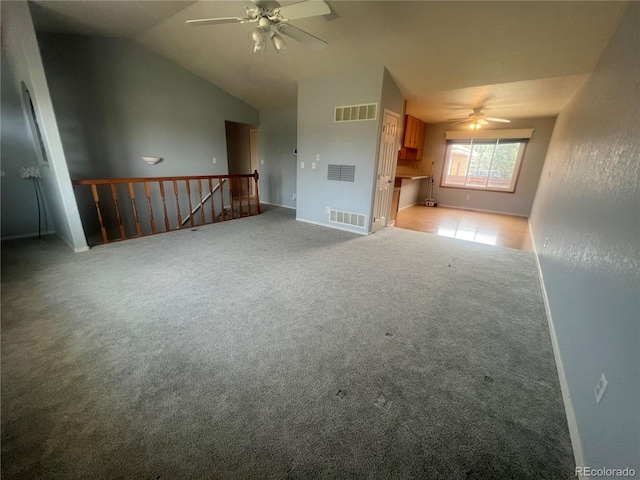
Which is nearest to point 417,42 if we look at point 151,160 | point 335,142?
point 335,142

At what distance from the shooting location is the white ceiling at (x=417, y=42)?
2.55 m

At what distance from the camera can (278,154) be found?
266 inches

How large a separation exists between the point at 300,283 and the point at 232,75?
482 cm

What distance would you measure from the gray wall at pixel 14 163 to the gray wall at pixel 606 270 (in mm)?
6439

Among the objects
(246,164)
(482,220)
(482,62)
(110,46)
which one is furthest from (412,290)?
(246,164)

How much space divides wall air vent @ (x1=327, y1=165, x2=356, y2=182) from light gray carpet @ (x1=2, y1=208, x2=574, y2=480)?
7.02 ft

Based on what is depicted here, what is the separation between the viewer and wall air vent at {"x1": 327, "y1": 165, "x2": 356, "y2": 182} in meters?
4.41

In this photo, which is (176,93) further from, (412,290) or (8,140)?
(412,290)

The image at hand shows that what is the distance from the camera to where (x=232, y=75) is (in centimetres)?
506

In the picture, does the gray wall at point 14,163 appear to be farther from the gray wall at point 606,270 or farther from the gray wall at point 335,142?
the gray wall at point 606,270

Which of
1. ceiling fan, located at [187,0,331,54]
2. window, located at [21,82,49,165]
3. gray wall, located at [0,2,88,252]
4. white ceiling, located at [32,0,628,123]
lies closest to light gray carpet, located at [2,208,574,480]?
gray wall, located at [0,2,88,252]

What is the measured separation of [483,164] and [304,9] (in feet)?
22.6

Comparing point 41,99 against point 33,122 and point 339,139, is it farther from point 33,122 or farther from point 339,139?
point 339,139

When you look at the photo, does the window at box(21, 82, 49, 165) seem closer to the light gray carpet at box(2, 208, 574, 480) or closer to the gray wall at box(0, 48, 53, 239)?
the gray wall at box(0, 48, 53, 239)
